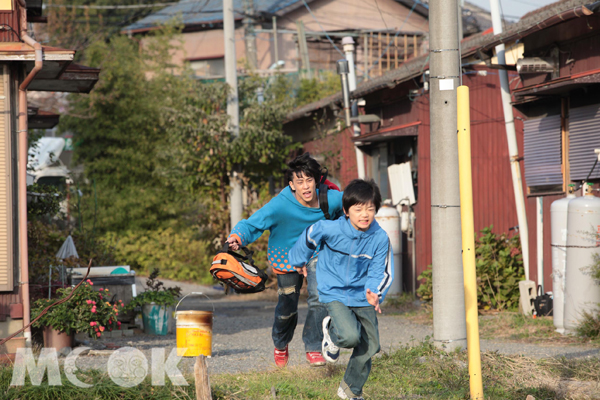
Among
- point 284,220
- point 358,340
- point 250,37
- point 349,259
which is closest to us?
point 358,340

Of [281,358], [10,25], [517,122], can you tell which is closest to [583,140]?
[517,122]

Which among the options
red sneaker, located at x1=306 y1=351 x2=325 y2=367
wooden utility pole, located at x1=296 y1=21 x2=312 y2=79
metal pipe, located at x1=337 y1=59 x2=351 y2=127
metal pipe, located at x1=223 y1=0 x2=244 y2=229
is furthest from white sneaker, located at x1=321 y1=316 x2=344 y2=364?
wooden utility pole, located at x1=296 y1=21 x2=312 y2=79

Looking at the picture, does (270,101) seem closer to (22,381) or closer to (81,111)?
(81,111)

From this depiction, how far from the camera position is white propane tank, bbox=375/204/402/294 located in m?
13.0

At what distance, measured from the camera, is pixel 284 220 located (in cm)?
609

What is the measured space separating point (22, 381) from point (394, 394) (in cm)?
266

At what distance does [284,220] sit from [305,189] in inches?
13.1

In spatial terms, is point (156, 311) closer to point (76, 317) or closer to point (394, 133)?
point (76, 317)

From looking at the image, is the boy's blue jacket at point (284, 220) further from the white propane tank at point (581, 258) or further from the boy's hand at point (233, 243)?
the white propane tank at point (581, 258)

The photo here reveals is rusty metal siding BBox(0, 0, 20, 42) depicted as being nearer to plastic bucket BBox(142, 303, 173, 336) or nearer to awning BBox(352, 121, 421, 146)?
plastic bucket BBox(142, 303, 173, 336)

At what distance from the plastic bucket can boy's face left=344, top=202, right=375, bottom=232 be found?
544cm

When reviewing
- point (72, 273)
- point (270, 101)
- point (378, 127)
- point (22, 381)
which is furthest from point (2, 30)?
point (270, 101)

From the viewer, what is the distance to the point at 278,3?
98.4 ft

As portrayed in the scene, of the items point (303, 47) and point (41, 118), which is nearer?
point (41, 118)
